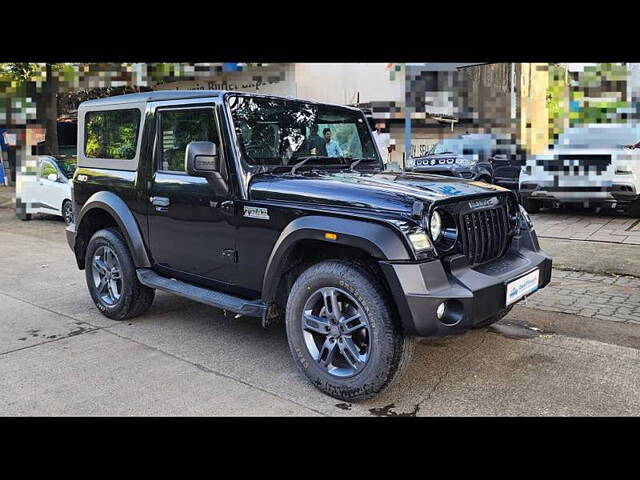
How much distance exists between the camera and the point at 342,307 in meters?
3.77

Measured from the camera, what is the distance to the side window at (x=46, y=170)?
1227cm

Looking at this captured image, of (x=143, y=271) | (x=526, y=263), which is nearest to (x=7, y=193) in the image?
(x=143, y=271)

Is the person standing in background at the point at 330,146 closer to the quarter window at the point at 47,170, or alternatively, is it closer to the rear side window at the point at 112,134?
the rear side window at the point at 112,134

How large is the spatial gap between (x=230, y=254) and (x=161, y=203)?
92 centimetres

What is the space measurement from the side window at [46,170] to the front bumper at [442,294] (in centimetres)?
1076

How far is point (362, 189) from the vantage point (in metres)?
3.74

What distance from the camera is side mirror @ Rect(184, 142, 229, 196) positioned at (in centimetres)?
418

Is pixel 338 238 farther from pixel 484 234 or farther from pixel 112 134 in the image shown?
pixel 112 134

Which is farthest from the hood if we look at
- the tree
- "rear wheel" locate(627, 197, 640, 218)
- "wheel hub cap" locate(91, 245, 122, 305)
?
the tree

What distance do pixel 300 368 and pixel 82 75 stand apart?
1385 cm

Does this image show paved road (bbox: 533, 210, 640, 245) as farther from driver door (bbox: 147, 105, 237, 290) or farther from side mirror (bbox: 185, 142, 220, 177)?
side mirror (bbox: 185, 142, 220, 177)

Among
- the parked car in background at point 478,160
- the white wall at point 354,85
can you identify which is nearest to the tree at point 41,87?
the white wall at point 354,85

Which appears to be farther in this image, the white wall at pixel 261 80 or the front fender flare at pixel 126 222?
the white wall at pixel 261 80

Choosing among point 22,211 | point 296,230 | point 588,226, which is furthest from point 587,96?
point 296,230
